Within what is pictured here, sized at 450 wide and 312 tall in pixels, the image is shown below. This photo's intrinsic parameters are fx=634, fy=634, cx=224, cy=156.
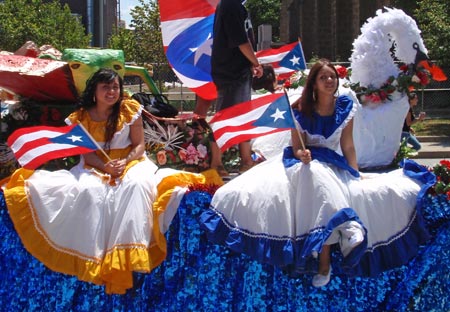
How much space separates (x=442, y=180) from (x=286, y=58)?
10.1 ft

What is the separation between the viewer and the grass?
15.0 m

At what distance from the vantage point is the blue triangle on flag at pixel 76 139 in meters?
4.10

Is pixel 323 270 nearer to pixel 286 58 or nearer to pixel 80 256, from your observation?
pixel 80 256

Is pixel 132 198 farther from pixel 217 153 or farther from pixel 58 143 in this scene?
pixel 217 153

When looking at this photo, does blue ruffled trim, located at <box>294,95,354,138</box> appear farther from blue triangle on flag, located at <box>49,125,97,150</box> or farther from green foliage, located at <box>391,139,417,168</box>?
green foliage, located at <box>391,139,417,168</box>

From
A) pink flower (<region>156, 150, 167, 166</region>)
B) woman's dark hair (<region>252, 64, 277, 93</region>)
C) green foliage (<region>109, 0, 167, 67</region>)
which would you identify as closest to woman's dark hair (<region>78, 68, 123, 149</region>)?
pink flower (<region>156, 150, 167, 166</region>)

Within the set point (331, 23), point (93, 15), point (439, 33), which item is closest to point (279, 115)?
point (439, 33)

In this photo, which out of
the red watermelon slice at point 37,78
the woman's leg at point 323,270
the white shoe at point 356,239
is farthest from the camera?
the red watermelon slice at point 37,78

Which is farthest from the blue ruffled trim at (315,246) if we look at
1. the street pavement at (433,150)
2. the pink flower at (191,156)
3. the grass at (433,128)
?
the grass at (433,128)

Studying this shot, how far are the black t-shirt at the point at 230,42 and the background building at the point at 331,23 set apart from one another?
29.2m

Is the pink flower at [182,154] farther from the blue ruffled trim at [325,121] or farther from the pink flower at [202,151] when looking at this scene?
the blue ruffled trim at [325,121]

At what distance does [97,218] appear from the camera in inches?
152

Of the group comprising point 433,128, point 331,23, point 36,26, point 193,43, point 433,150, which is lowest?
point 433,150

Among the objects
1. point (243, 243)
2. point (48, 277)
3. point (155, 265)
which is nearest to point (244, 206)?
point (243, 243)
